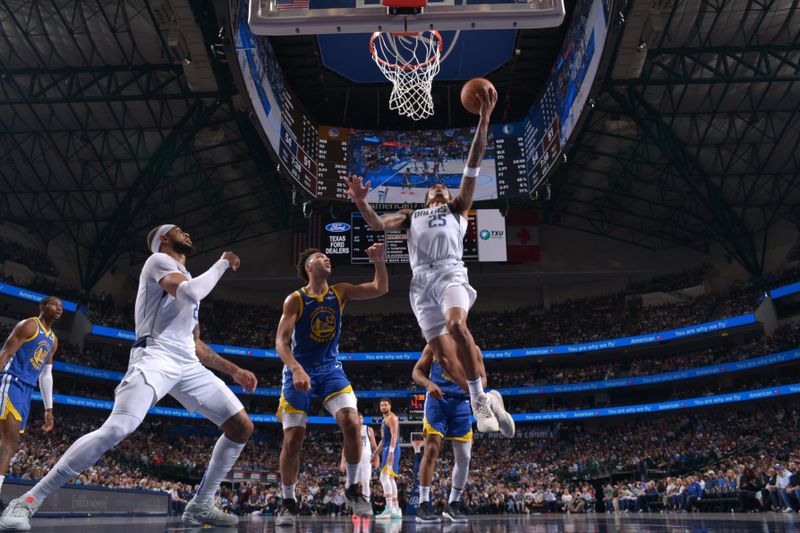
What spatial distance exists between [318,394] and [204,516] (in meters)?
1.50

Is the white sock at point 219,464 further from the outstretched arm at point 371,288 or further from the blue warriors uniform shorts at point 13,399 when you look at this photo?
the blue warriors uniform shorts at point 13,399

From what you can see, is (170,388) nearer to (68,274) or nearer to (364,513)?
(364,513)

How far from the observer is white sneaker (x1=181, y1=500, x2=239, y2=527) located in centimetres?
476

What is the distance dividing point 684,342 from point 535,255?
9.54 metres

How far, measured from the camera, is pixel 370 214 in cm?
573

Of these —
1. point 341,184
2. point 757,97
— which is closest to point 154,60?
point 341,184

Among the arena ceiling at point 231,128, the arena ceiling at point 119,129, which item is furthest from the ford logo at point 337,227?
the arena ceiling at point 119,129

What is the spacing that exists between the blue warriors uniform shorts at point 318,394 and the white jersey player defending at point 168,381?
2.76 feet

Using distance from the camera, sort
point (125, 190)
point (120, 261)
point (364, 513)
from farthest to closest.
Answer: point (120, 261) → point (125, 190) → point (364, 513)

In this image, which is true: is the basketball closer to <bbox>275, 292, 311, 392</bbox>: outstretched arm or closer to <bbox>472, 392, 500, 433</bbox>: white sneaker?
<bbox>275, 292, 311, 392</bbox>: outstretched arm

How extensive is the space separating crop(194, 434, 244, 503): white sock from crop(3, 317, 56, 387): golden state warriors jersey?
11.1ft

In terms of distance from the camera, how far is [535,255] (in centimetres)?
2997

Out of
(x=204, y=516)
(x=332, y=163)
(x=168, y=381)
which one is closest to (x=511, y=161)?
(x=332, y=163)

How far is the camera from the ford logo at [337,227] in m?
24.0
